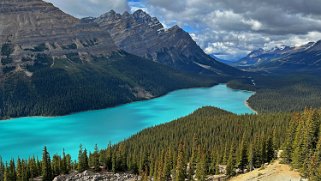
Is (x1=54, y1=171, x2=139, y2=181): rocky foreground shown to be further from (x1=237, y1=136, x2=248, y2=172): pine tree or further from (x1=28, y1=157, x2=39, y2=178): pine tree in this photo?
(x1=237, y1=136, x2=248, y2=172): pine tree

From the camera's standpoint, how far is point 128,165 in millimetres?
108438

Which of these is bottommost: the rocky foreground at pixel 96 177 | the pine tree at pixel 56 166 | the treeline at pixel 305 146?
the rocky foreground at pixel 96 177

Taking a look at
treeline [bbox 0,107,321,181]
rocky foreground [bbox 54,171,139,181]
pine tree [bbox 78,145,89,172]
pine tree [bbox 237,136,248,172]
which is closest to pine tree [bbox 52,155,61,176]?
treeline [bbox 0,107,321,181]

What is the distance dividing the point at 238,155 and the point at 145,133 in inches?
2942

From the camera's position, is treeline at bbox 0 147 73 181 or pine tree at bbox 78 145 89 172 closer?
treeline at bbox 0 147 73 181

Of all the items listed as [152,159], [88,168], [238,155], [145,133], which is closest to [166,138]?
[145,133]

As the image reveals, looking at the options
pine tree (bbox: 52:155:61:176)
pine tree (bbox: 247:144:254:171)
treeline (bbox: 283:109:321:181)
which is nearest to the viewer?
treeline (bbox: 283:109:321:181)

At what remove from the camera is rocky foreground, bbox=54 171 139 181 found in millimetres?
95875

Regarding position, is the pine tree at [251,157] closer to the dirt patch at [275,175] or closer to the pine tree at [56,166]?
the dirt patch at [275,175]

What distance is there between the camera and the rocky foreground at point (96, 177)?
315ft

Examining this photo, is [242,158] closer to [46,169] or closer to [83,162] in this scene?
[83,162]

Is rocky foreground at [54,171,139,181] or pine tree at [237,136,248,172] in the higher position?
pine tree at [237,136,248,172]

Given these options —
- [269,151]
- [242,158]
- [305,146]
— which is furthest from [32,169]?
[305,146]

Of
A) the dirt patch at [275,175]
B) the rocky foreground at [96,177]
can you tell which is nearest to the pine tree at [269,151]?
the dirt patch at [275,175]
